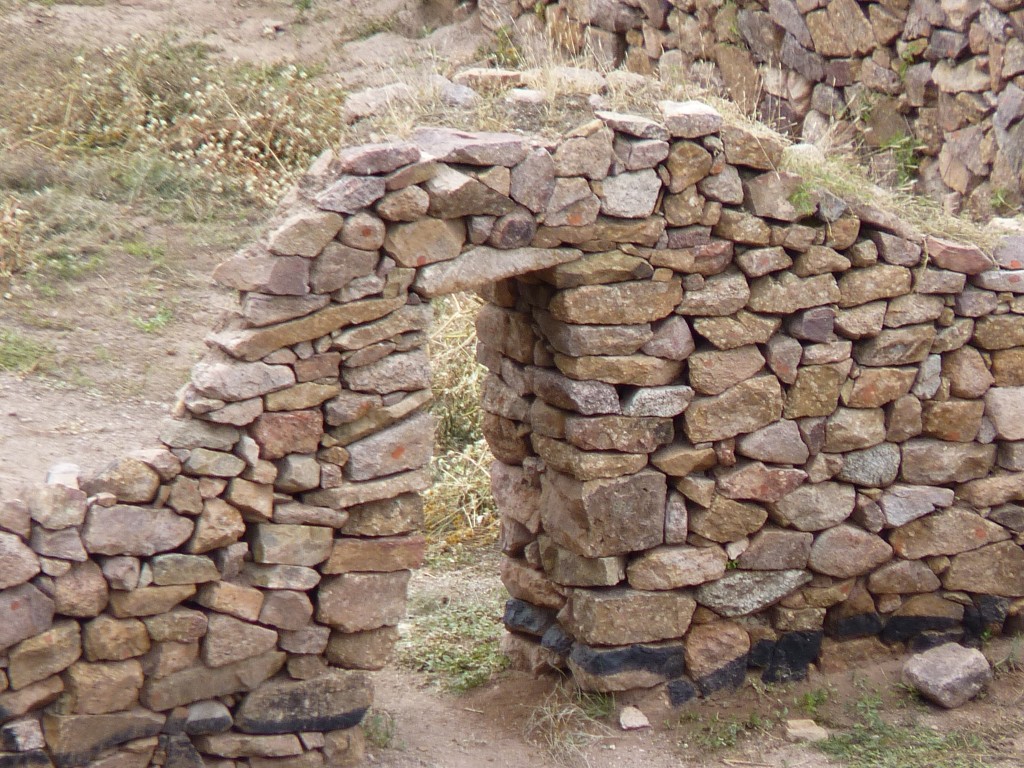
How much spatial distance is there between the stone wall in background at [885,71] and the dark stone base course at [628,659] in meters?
2.63

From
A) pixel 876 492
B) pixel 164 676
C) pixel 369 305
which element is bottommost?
pixel 164 676

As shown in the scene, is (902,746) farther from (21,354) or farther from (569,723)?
(21,354)

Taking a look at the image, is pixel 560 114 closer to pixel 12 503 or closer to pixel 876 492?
pixel 876 492

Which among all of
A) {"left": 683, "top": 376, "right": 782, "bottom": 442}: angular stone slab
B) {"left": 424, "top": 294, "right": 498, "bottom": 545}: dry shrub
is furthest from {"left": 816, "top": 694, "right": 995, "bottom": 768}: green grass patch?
{"left": 424, "top": 294, "right": 498, "bottom": 545}: dry shrub

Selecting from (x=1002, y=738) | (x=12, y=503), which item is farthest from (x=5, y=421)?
(x=1002, y=738)

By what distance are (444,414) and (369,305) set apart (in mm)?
4294

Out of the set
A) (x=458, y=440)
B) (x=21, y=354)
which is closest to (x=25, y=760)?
(x=21, y=354)

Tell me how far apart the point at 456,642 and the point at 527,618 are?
0.59 metres

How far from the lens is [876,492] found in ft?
19.8

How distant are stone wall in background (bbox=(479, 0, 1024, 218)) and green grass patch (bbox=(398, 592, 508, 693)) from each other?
9.63ft

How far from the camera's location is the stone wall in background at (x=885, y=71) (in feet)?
23.7

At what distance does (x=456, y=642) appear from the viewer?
22.4 feet

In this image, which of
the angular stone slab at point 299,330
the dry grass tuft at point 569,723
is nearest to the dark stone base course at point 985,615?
the dry grass tuft at point 569,723

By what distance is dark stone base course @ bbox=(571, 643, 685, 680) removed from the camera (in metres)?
5.83
